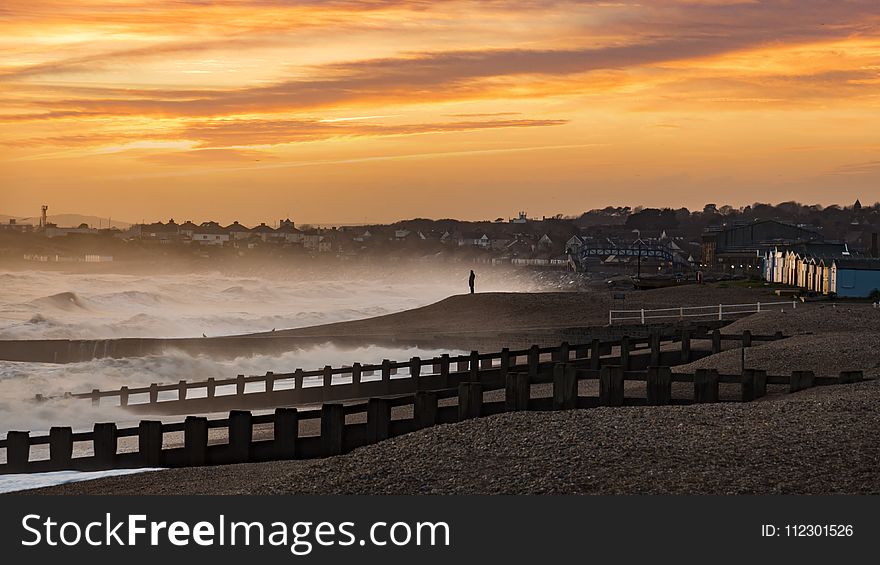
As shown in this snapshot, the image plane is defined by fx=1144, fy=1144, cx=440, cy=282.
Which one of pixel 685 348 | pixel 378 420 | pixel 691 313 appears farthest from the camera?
pixel 691 313

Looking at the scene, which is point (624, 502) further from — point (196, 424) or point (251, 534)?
point (196, 424)

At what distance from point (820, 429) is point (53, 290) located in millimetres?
115065

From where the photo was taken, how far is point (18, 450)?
52.4 ft

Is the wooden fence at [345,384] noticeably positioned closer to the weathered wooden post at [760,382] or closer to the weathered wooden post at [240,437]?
the weathered wooden post at [760,382]

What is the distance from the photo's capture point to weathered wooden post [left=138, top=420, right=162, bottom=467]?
1563 cm

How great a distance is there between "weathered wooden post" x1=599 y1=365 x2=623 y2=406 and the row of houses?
39697 millimetres

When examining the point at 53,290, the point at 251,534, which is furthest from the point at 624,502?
the point at 53,290

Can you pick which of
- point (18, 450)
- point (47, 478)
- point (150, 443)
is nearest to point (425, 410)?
point (150, 443)

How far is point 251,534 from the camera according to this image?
9617 mm

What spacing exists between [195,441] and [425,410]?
3217mm

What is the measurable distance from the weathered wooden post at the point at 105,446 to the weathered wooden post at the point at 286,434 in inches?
89.9

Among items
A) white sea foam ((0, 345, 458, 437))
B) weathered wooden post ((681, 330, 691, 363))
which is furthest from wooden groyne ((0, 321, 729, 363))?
weathered wooden post ((681, 330, 691, 363))

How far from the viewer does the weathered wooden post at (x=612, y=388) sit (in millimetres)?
16625

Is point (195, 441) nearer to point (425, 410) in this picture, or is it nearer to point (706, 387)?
point (425, 410)
